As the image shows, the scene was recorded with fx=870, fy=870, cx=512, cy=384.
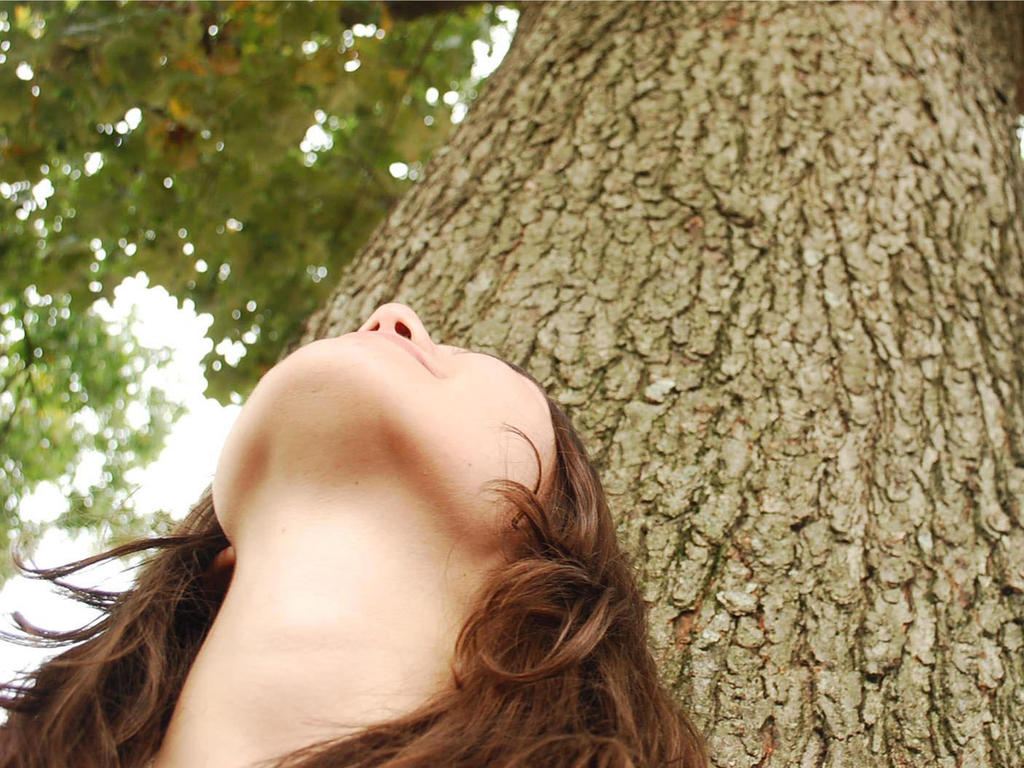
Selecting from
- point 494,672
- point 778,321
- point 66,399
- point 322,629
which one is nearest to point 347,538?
point 322,629

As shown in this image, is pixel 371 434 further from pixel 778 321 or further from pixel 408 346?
pixel 778 321

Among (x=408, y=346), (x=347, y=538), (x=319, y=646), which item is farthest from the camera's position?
(x=408, y=346)

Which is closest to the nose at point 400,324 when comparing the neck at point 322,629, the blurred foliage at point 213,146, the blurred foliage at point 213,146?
the neck at point 322,629

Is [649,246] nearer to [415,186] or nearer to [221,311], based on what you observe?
[415,186]

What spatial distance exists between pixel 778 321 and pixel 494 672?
1130mm

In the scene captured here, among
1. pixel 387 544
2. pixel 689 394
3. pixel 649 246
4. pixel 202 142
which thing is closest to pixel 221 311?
pixel 202 142

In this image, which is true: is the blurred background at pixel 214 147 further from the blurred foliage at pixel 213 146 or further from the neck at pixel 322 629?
the neck at pixel 322 629

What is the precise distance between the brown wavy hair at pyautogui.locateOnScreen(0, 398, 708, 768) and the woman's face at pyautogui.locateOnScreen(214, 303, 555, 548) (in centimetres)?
8

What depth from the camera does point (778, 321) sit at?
1.93 m

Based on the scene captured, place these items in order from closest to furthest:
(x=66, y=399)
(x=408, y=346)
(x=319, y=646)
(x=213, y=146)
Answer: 1. (x=319, y=646)
2. (x=408, y=346)
3. (x=213, y=146)
4. (x=66, y=399)

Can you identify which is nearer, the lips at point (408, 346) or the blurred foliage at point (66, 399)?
the lips at point (408, 346)

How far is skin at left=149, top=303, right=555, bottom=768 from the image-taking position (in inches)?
42.9

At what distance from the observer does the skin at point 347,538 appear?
42.9 inches

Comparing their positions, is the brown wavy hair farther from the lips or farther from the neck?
the lips
